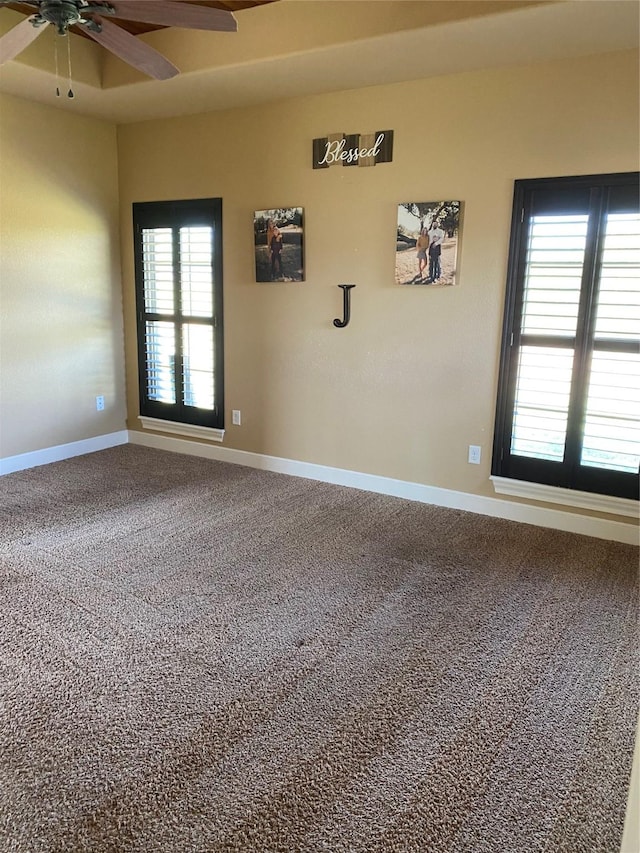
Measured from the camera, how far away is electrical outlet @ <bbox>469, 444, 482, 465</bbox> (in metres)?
3.88

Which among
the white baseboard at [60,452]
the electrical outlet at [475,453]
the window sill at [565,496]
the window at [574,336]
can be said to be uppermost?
the window at [574,336]

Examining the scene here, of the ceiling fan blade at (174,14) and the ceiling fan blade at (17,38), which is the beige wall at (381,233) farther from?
the ceiling fan blade at (17,38)

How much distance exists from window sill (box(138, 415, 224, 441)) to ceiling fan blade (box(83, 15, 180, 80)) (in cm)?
271

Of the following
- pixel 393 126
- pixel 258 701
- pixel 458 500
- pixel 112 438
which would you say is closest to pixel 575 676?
pixel 258 701

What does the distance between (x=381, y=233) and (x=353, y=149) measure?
58 centimetres

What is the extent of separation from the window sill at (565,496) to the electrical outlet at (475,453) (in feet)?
0.49

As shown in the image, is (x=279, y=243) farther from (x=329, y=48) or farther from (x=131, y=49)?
(x=131, y=49)

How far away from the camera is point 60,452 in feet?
16.3

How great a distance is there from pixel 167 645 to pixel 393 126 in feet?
10.8

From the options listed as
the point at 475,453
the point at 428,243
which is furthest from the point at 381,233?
the point at 475,453

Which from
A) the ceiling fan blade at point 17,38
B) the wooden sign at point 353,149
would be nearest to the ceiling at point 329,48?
the wooden sign at point 353,149

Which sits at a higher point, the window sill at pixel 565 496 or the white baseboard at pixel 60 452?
the window sill at pixel 565 496

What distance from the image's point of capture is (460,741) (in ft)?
6.53

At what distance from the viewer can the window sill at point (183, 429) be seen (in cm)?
500
